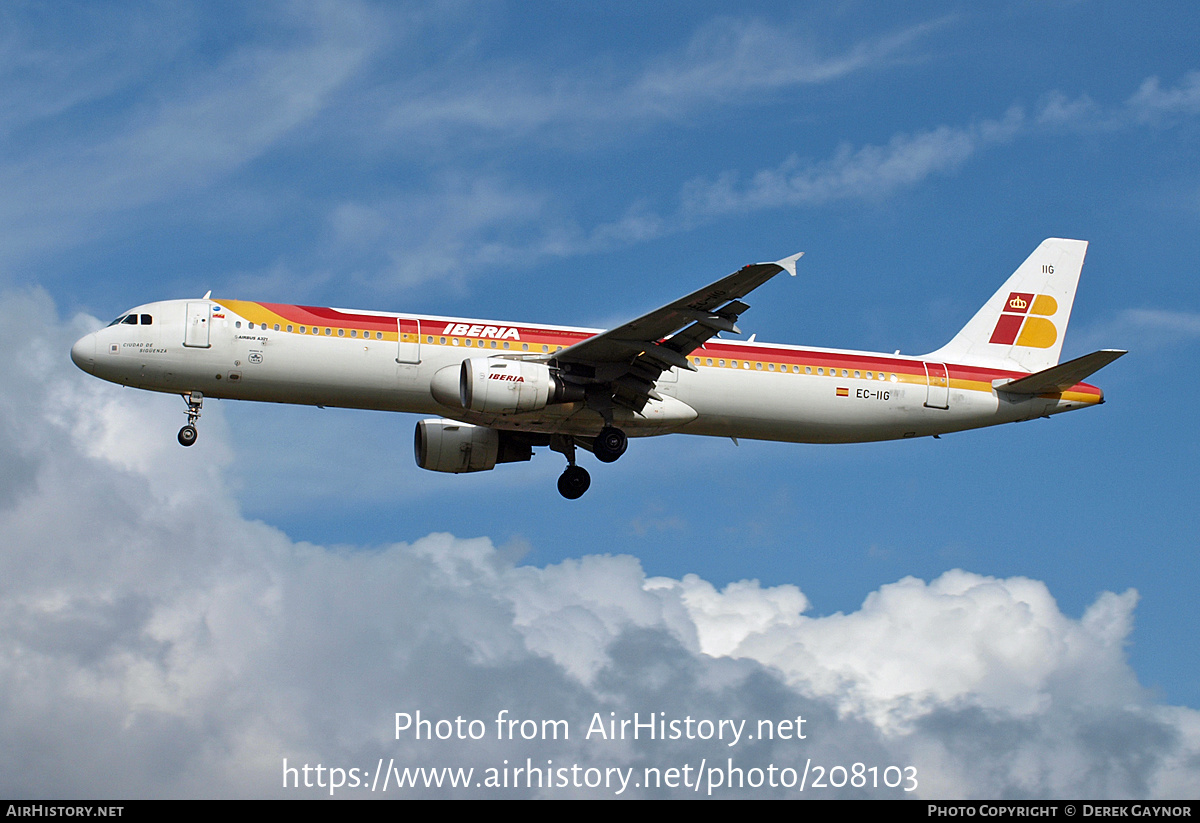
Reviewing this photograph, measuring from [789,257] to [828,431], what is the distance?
382 inches

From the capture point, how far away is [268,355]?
3581cm

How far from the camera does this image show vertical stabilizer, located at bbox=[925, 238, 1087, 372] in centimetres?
4309

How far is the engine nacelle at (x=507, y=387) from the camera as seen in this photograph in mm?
35188

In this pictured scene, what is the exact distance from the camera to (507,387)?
3544 centimetres

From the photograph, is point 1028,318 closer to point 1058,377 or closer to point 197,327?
point 1058,377

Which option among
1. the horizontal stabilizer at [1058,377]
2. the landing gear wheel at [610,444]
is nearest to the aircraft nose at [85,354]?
the landing gear wheel at [610,444]

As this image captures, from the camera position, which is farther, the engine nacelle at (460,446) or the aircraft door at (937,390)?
the engine nacelle at (460,446)

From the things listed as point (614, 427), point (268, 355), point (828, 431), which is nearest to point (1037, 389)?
point (828, 431)

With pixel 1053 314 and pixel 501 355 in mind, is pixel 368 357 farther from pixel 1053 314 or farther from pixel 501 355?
pixel 1053 314

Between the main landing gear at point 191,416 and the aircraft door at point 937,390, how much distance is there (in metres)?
20.7

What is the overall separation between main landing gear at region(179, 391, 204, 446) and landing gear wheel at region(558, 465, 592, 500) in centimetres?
1124

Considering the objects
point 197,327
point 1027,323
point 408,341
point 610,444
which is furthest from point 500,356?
point 1027,323

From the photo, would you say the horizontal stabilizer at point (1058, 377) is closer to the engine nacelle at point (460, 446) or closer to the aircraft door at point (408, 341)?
the engine nacelle at point (460, 446)

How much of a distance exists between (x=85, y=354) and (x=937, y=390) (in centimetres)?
2395
